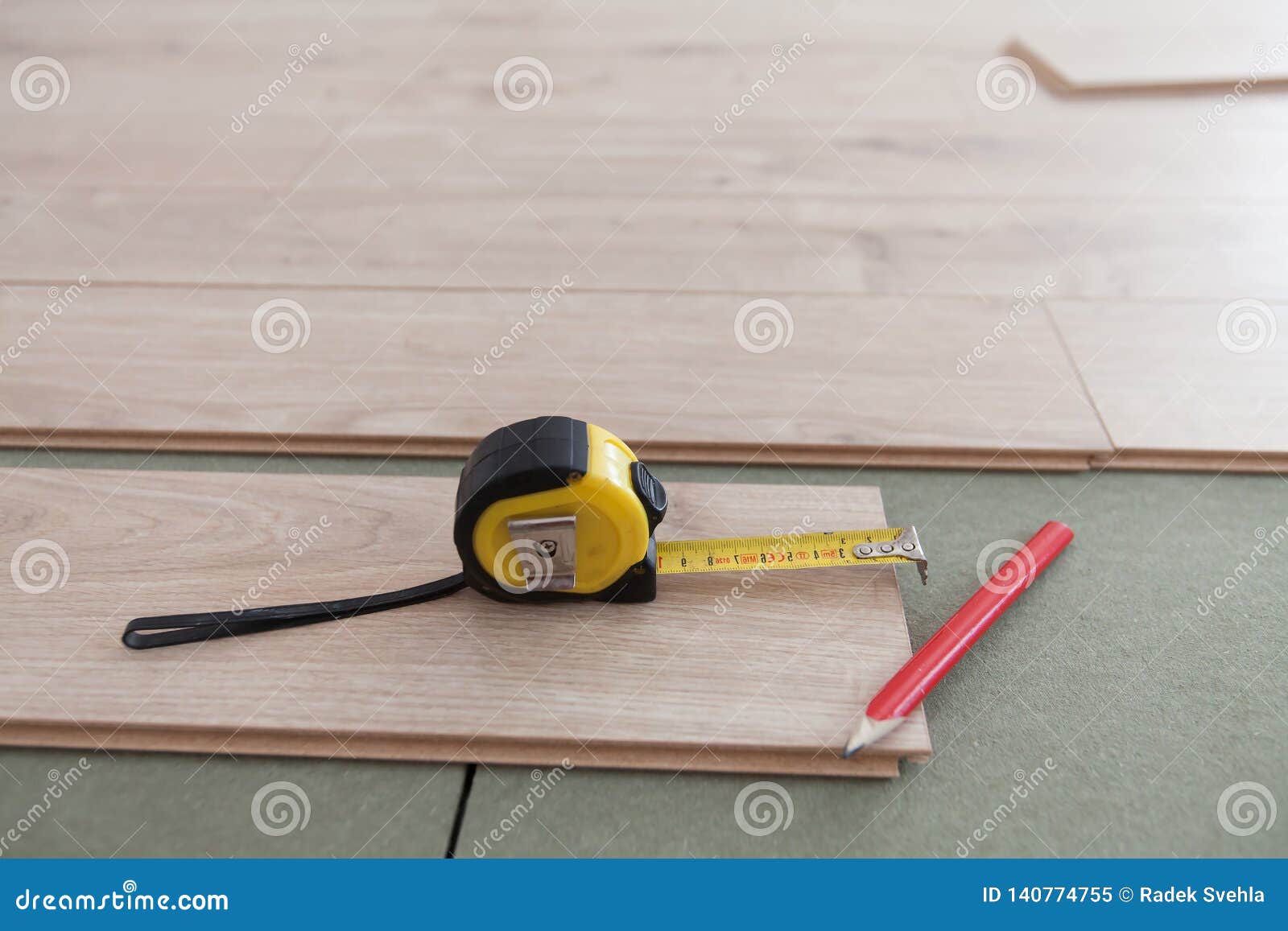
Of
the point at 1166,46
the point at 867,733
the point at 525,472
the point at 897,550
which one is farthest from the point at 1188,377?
the point at 1166,46

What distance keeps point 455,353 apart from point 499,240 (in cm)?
41

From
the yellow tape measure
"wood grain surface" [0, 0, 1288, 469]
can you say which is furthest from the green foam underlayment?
"wood grain surface" [0, 0, 1288, 469]

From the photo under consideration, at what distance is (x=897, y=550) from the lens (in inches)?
50.4

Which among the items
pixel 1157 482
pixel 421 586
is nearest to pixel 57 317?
pixel 421 586

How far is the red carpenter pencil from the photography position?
1.13m

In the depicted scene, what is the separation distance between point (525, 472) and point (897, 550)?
21.7 inches

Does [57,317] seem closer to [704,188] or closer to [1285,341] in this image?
[704,188]

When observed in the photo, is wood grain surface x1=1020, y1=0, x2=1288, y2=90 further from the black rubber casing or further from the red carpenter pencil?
the black rubber casing

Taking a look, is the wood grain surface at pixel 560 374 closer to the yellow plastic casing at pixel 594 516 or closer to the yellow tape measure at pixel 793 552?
the yellow tape measure at pixel 793 552

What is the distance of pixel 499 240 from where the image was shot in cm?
201

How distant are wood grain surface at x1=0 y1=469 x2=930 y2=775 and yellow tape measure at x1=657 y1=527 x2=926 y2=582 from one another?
0.15 ft

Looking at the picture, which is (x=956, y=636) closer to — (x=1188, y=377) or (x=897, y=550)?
(x=897, y=550)

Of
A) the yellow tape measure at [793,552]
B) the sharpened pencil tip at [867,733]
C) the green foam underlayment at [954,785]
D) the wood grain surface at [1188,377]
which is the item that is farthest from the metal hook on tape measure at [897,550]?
the wood grain surface at [1188,377]

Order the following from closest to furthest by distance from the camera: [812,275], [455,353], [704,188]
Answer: [455,353] → [812,275] → [704,188]
